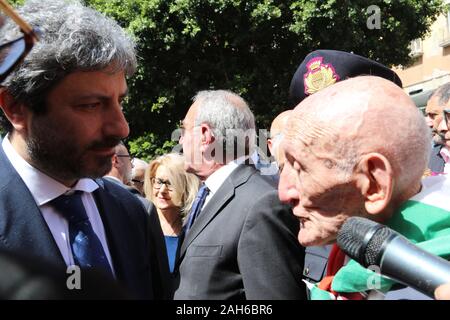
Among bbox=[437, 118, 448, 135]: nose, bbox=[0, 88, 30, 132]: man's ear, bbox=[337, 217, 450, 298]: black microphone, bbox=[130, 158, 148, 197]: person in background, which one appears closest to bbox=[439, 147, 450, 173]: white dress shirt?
bbox=[437, 118, 448, 135]: nose

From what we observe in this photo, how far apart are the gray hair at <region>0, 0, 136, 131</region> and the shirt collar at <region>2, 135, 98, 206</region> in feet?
0.56

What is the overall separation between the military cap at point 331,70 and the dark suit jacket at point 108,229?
3.69ft

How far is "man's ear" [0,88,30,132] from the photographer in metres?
1.92

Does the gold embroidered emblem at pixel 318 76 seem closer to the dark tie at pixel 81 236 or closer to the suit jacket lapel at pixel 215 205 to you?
the suit jacket lapel at pixel 215 205

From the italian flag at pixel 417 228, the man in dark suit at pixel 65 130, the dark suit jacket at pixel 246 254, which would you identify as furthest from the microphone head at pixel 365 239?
the dark suit jacket at pixel 246 254

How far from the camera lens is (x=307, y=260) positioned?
2.69 metres

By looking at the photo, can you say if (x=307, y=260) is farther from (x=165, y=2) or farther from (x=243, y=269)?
(x=165, y=2)

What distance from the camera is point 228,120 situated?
3.51 m

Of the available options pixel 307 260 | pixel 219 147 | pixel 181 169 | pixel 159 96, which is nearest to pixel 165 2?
pixel 159 96

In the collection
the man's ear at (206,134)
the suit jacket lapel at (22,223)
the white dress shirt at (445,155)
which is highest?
the suit jacket lapel at (22,223)

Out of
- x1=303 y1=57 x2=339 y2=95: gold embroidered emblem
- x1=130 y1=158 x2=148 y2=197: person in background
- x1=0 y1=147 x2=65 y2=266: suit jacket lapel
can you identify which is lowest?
x1=130 y1=158 x2=148 y2=197: person in background

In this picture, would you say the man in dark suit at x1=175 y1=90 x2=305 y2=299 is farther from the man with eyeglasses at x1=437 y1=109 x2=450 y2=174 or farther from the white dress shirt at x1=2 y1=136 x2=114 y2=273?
the man with eyeglasses at x1=437 y1=109 x2=450 y2=174

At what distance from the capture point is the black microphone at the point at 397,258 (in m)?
1.02

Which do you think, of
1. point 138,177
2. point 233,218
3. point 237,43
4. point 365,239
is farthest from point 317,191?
point 237,43
